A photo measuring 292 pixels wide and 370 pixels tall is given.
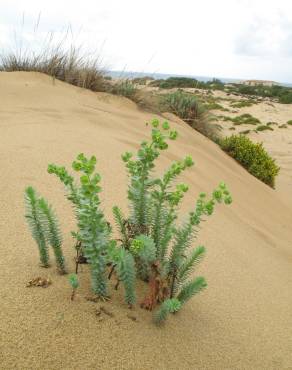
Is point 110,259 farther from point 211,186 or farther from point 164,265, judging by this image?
point 211,186

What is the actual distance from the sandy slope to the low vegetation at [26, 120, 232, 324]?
0.37 feet

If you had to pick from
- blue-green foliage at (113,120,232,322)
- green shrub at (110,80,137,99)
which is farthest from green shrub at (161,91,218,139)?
blue-green foliage at (113,120,232,322)

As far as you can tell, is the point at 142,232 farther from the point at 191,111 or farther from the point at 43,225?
the point at 191,111

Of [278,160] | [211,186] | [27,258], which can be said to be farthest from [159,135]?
[278,160]

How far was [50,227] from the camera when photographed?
1.64 metres

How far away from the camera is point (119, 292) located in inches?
66.8

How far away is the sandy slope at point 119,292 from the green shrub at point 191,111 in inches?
106

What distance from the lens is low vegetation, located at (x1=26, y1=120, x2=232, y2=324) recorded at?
4.76 feet

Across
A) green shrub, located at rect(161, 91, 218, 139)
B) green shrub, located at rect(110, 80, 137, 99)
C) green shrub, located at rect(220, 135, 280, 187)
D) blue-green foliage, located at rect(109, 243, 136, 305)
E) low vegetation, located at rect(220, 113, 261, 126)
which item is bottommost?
low vegetation, located at rect(220, 113, 261, 126)

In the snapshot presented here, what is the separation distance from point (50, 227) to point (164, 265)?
18.6 inches

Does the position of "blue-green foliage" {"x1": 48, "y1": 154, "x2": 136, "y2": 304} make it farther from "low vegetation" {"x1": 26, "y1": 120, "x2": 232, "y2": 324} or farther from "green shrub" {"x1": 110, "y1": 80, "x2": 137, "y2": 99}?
"green shrub" {"x1": 110, "y1": 80, "x2": 137, "y2": 99}

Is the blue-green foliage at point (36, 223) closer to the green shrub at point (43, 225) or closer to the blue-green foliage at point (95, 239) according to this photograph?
the green shrub at point (43, 225)

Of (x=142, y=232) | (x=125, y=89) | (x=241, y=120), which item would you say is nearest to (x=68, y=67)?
(x=125, y=89)

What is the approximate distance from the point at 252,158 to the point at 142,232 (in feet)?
18.0
